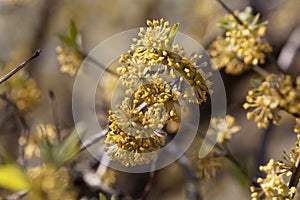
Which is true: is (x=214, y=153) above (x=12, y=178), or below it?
below

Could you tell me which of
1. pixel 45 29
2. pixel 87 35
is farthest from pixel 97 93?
pixel 87 35

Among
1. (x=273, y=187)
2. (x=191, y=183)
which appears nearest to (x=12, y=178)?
(x=273, y=187)

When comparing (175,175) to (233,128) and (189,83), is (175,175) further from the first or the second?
(189,83)

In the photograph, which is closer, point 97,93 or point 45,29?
point 97,93

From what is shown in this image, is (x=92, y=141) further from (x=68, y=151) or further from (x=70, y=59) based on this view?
(x=70, y=59)

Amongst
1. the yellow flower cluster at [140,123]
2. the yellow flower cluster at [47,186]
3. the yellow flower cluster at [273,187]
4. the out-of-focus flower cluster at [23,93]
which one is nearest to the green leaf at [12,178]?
the yellow flower cluster at [47,186]

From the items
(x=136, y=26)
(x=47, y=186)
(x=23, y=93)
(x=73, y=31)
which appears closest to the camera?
(x=47, y=186)

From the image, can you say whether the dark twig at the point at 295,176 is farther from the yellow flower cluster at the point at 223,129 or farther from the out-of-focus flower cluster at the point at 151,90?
the yellow flower cluster at the point at 223,129

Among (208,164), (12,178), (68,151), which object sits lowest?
(208,164)
